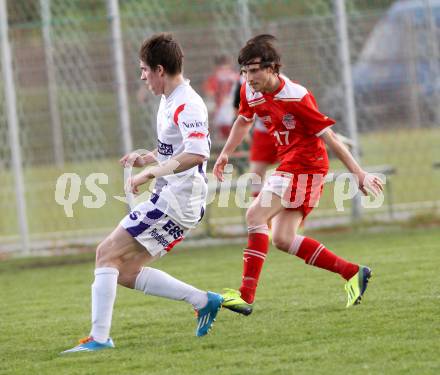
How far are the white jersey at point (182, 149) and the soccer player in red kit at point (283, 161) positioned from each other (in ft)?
1.98

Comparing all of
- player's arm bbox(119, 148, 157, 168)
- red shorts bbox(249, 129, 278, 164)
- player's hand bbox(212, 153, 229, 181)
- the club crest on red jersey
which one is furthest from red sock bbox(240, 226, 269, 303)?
red shorts bbox(249, 129, 278, 164)

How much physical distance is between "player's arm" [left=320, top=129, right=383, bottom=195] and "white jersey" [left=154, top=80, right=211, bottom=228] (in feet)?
2.60

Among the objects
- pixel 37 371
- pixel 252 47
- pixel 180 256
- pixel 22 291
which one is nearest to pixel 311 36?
pixel 180 256

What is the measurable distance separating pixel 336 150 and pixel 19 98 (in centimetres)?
701

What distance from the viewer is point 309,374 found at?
169 inches

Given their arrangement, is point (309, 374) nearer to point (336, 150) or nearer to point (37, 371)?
point (37, 371)

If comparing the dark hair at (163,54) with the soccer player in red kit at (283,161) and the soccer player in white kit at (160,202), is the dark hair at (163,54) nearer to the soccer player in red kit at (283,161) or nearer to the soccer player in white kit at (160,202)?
the soccer player in white kit at (160,202)

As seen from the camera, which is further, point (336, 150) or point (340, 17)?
point (340, 17)

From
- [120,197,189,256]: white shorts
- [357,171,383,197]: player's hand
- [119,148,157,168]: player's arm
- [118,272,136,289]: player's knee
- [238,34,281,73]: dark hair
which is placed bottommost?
[118,272,136,289]: player's knee

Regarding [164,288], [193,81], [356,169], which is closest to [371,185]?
[356,169]

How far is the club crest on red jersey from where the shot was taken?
19.4 ft

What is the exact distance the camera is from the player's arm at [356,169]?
5.43 meters

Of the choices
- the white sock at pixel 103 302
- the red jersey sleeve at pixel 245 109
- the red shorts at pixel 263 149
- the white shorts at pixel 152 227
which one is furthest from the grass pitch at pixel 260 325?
the red shorts at pixel 263 149

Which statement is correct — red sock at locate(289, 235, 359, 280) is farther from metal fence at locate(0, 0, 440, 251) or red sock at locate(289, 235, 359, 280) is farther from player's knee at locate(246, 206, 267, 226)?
metal fence at locate(0, 0, 440, 251)
